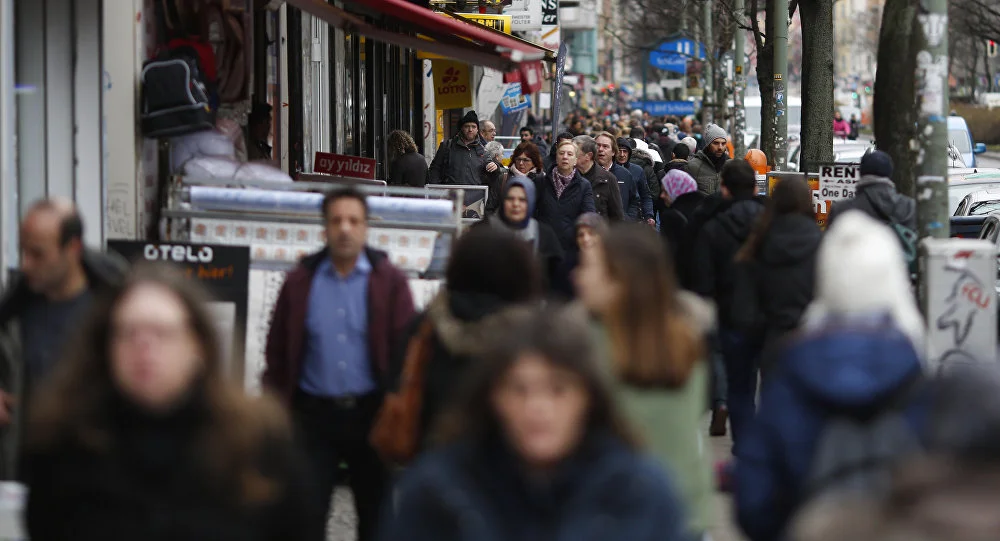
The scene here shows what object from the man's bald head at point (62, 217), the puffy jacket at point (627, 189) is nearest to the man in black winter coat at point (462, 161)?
the puffy jacket at point (627, 189)

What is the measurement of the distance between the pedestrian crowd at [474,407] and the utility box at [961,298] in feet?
12.8

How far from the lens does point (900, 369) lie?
3.94 meters

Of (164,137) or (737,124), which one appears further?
(737,124)

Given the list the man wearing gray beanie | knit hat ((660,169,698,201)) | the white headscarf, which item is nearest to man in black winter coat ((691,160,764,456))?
knit hat ((660,169,698,201))

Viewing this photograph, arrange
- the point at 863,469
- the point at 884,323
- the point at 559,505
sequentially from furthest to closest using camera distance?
the point at 884,323 → the point at 863,469 → the point at 559,505

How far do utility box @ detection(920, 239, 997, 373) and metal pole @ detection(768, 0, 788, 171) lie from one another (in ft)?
43.4

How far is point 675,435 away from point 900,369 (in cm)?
79

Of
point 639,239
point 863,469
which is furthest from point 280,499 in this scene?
point 639,239

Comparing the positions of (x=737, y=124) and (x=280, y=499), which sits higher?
(x=737, y=124)

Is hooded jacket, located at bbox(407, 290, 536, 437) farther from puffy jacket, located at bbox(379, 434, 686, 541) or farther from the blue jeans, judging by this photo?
the blue jeans

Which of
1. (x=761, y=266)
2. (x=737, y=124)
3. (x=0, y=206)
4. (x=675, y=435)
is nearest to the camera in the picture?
(x=675, y=435)

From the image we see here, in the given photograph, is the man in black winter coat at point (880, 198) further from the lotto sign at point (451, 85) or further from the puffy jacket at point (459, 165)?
the lotto sign at point (451, 85)

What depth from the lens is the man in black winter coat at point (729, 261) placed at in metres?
9.09

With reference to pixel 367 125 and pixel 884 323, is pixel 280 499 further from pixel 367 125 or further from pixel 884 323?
pixel 367 125
